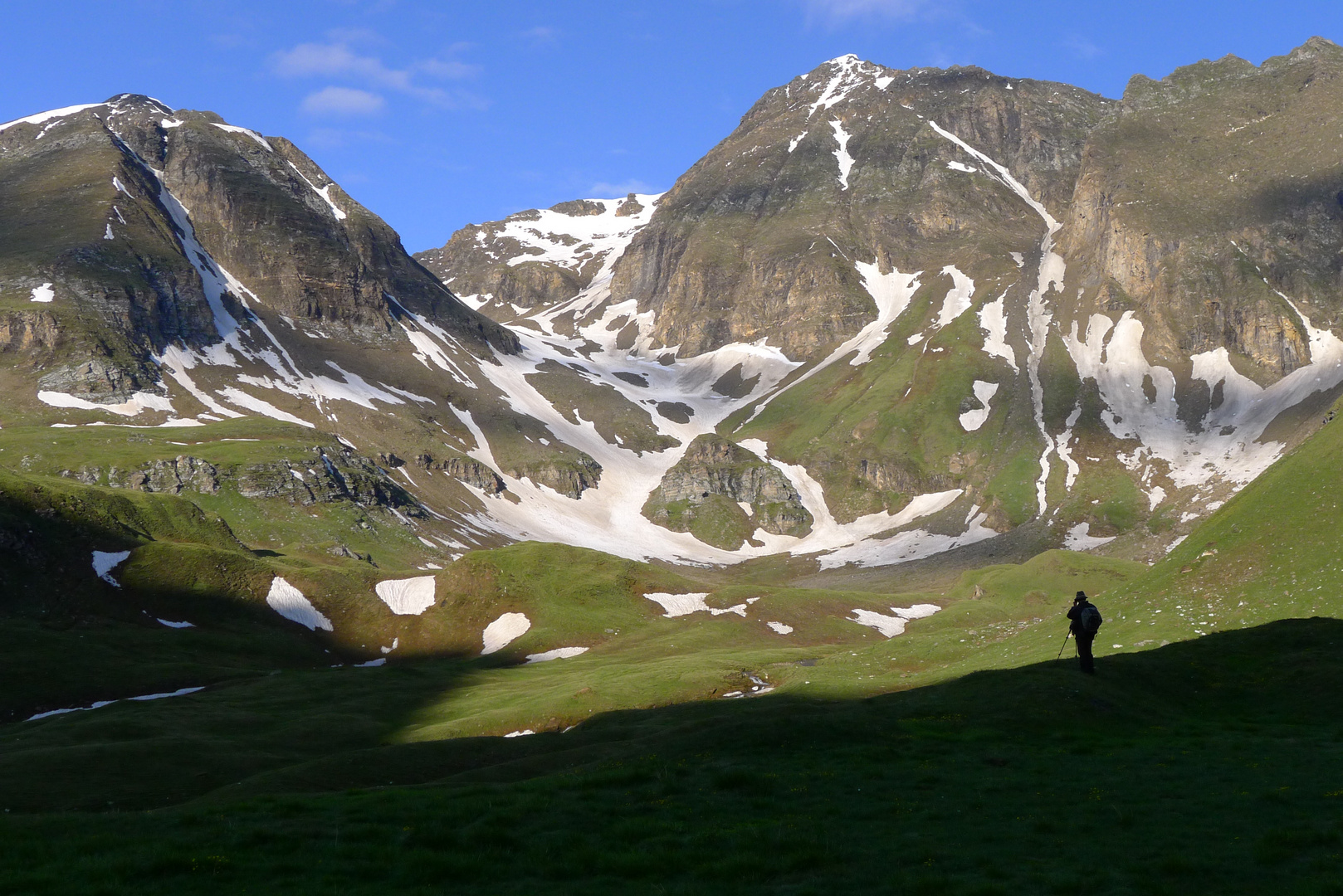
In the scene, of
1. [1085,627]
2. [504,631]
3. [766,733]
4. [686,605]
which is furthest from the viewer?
[686,605]

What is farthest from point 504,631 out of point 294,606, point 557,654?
point 294,606

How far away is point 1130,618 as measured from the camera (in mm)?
62562

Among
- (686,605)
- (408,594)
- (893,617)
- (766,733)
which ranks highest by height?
(408,594)

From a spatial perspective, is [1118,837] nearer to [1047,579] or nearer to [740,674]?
[740,674]

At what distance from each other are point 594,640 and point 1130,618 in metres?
80.1

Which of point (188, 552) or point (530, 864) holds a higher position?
point (188, 552)

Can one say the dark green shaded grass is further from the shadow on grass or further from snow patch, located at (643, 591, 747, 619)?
snow patch, located at (643, 591, 747, 619)

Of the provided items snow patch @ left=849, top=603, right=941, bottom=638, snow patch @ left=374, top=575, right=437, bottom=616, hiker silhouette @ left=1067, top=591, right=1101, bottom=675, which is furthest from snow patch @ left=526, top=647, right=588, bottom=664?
hiker silhouette @ left=1067, top=591, right=1101, bottom=675

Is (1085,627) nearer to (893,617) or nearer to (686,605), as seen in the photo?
(686,605)

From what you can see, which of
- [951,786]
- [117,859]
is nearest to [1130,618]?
[951,786]

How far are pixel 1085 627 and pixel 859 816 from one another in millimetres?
21091

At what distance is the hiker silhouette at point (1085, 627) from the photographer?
41.3 meters

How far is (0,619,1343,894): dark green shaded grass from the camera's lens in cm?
1902

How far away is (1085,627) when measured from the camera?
136ft
